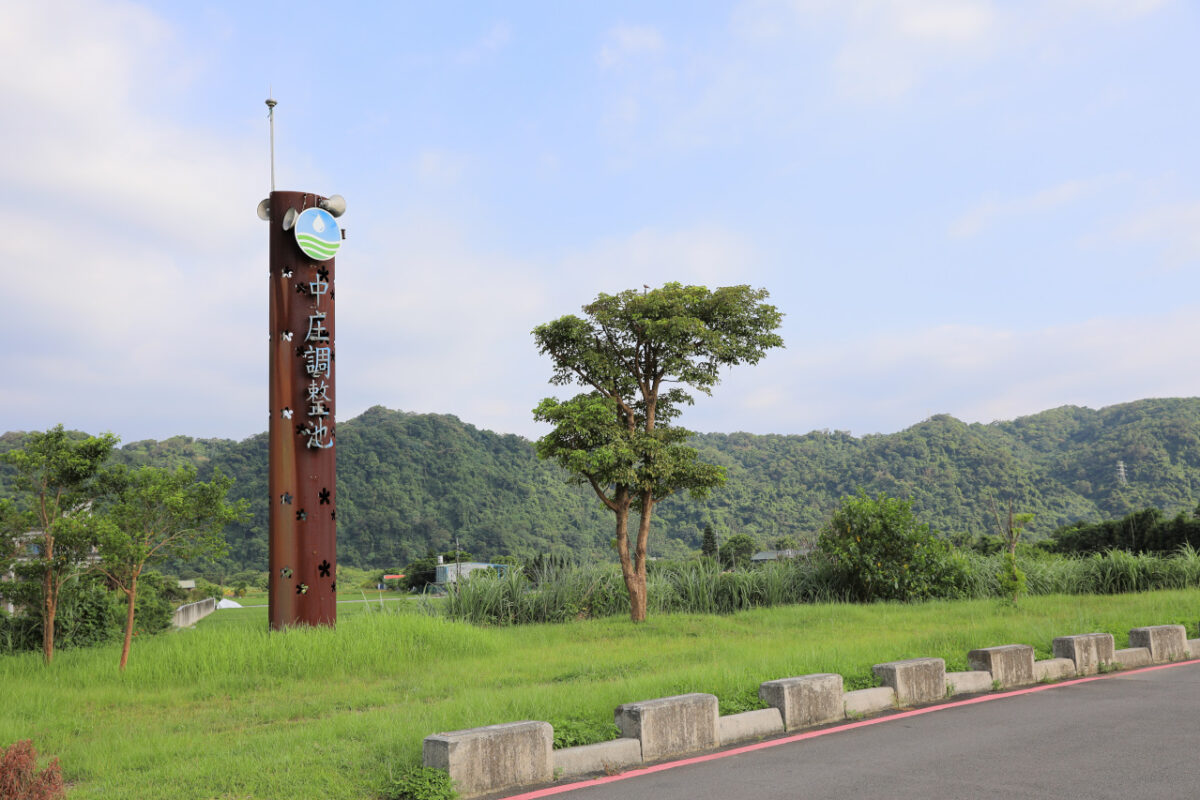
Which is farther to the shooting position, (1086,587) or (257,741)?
(1086,587)

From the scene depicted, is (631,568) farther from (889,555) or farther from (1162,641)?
(1162,641)

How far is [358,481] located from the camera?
53.4 m

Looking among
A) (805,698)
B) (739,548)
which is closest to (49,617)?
(805,698)

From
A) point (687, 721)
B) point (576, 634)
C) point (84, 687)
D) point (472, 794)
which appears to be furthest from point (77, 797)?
point (576, 634)

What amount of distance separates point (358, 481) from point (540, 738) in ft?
164

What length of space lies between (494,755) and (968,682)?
4.81 m

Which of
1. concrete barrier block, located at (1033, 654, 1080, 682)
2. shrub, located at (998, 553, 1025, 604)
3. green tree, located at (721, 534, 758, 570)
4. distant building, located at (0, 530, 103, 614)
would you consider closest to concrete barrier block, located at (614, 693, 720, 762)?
concrete barrier block, located at (1033, 654, 1080, 682)

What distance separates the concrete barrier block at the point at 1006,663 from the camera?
27.1 feet

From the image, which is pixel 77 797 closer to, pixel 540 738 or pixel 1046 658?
pixel 540 738

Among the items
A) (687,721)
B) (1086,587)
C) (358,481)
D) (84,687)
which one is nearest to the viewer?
(687,721)

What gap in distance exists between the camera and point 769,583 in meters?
19.0

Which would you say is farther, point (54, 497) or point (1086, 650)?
point (54, 497)

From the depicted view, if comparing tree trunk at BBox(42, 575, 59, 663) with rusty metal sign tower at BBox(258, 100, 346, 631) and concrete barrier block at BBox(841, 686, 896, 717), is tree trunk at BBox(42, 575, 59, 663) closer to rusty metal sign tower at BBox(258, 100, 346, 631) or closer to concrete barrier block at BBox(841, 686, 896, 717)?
rusty metal sign tower at BBox(258, 100, 346, 631)

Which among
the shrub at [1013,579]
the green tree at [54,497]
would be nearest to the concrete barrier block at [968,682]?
the shrub at [1013,579]
